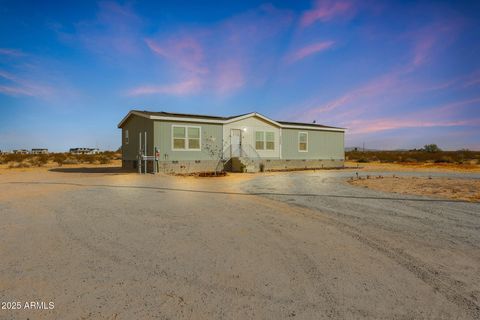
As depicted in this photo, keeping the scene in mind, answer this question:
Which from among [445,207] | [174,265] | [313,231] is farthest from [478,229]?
[174,265]

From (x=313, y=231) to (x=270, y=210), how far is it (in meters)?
1.95

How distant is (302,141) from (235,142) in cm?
692

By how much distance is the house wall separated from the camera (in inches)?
852

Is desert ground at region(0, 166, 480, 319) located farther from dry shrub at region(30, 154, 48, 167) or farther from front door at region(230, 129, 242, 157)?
dry shrub at region(30, 154, 48, 167)

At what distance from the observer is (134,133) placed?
70.5 ft

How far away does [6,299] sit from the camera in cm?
286

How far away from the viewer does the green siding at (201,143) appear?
18500 mm

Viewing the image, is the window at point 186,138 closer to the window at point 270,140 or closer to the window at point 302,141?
the window at point 270,140

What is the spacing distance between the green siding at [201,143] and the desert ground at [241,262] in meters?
11.5

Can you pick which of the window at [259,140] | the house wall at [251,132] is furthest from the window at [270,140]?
the window at [259,140]

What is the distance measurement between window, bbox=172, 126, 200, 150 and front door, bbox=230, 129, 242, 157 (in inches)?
115

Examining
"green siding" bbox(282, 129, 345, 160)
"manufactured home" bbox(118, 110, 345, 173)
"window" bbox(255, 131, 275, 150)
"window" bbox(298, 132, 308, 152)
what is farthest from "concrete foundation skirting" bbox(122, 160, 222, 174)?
"window" bbox(298, 132, 308, 152)

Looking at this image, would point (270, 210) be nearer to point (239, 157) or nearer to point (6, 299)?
point (6, 299)

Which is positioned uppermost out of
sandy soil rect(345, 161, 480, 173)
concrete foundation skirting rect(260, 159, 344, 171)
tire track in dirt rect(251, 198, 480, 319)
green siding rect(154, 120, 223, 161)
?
green siding rect(154, 120, 223, 161)
